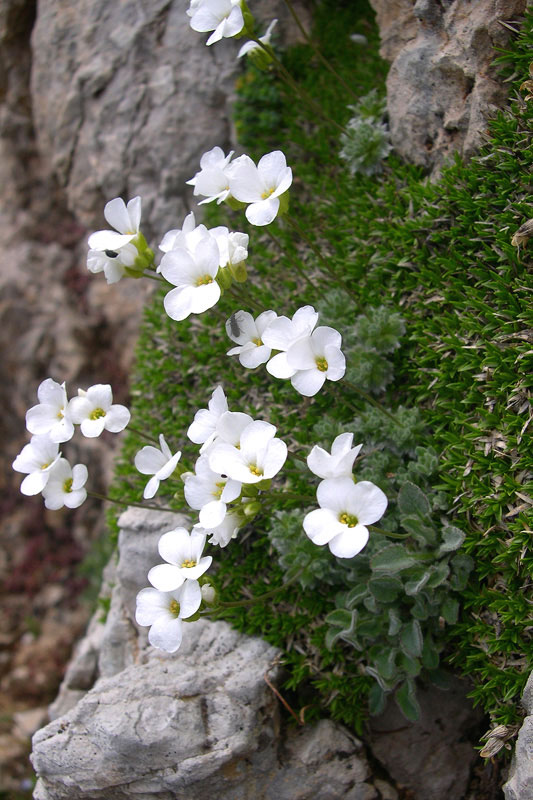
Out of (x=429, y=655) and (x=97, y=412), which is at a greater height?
(x=97, y=412)

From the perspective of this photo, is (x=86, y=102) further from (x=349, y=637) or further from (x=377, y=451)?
(x=349, y=637)

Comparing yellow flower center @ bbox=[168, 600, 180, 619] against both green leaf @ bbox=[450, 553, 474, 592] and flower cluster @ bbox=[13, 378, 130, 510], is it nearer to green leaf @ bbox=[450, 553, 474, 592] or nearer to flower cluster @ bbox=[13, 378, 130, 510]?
flower cluster @ bbox=[13, 378, 130, 510]

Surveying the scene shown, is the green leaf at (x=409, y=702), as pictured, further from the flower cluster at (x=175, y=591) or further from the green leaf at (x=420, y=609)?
the flower cluster at (x=175, y=591)

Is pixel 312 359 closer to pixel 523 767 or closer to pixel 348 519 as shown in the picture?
pixel 348 519

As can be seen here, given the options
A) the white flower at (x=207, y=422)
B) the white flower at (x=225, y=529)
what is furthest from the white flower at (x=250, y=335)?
the white flower at (x=225, y=529)

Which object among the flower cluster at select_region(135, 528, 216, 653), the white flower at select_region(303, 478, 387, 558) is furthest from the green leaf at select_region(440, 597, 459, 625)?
the flower cluster at select_region(135, 528, 216, 653)

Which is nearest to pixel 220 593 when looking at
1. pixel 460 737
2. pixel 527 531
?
pixel 460 737

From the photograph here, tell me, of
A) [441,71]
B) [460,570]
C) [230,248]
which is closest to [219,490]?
A: [230,248]
